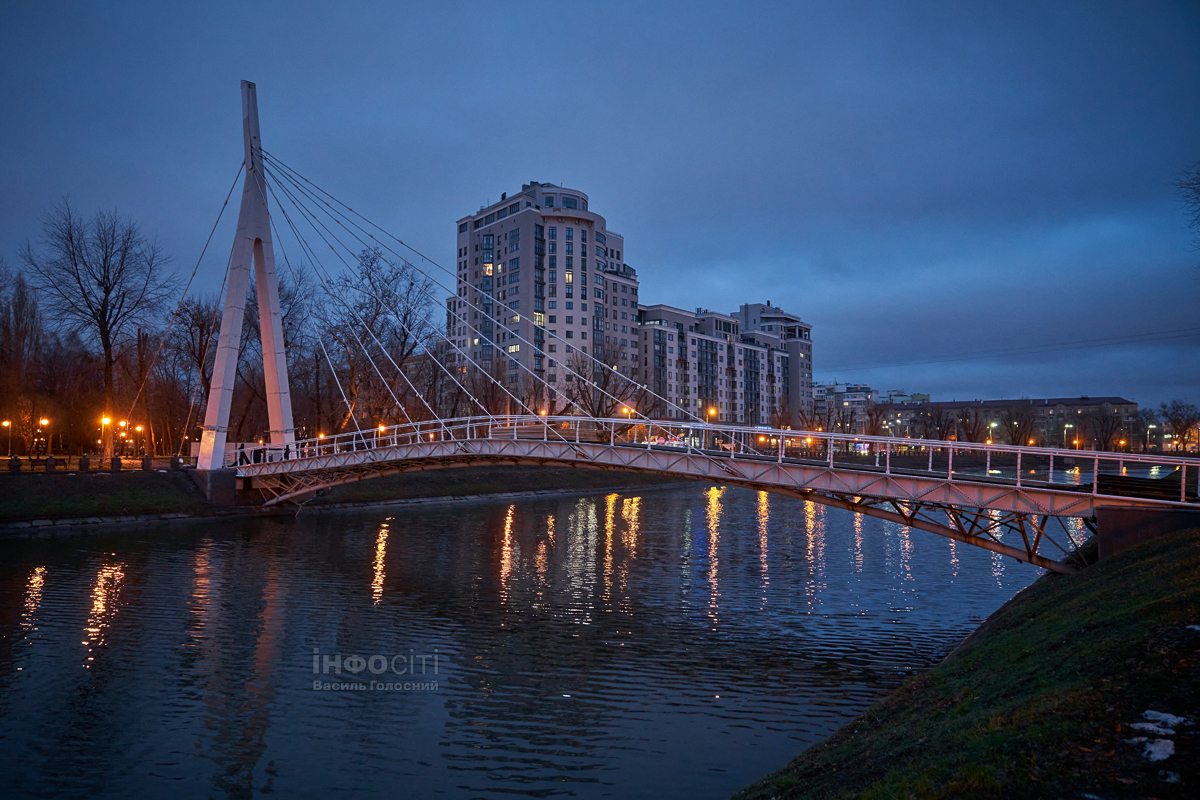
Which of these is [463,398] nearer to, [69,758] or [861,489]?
[861,489]

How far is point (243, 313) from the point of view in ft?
137

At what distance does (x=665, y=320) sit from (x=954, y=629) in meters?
120

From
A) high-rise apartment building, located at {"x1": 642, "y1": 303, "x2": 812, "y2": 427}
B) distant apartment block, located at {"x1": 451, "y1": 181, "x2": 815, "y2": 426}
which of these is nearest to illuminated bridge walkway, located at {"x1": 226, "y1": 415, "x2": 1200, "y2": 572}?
distant apartment block, located at {"x1": 451, "y1": 181, "x2": 815, "y2": 426}

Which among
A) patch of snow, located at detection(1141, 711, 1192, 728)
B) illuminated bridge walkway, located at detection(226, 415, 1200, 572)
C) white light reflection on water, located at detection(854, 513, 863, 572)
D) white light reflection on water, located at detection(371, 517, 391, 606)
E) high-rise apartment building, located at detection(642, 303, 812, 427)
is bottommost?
white light reflection on water, located at detection(854, 513, 863, 572)

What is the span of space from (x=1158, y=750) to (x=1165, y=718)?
→ 743 mm

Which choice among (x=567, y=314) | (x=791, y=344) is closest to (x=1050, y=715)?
(x=567, y=314)

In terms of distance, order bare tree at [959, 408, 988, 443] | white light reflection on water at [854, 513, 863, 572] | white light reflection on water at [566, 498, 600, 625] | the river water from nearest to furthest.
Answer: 1. the river water
2. white light reflection on water at [566, 498, 600, 625]
3. white light reflection on water at [854, 513, 863, 572]
4. bare tree at [959, 408, 988, 443]

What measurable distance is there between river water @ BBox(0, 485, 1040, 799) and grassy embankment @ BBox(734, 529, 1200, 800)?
2049 millimetres

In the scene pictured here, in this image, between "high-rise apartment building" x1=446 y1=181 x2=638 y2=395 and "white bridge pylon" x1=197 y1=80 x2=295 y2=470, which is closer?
"white bridge pylon" x1=197 y1=80 x2=295 y2=470

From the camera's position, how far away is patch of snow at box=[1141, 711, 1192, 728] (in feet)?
23.4

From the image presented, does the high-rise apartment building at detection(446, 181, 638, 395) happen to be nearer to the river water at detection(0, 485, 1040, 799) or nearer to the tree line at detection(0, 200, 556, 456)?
the tree line at detection(0, 200, 556, 456)

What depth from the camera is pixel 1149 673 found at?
8.28 meters

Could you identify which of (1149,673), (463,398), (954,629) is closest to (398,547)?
(954,629)

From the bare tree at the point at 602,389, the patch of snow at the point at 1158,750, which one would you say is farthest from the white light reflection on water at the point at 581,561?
the bare tree at the point at 602,389
